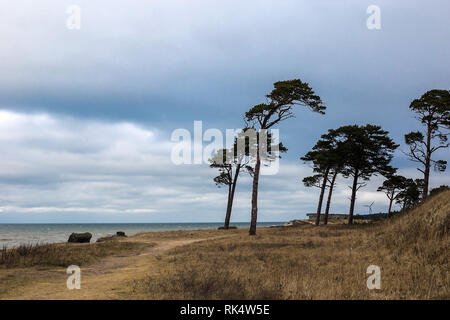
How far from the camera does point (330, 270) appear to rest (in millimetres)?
11875

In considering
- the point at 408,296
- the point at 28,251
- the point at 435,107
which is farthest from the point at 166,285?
the point at 435,107

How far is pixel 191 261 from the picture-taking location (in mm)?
15078

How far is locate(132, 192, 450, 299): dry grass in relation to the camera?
8758 mm

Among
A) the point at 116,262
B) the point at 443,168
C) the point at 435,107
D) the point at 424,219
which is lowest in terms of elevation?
the point at 116,262

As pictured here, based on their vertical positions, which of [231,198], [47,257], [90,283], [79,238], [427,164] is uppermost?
[427,164]

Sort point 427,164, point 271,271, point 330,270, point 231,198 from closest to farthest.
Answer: point 271,271
point 330,270
point 427,164
point 231,198

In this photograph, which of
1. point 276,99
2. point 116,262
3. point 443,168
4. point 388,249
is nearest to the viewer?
point 388,249

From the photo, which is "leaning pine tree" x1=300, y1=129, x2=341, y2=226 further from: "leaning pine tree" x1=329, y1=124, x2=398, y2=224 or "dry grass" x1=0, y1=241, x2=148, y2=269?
"dry grass" x1=0, y1=241, x2=148, y2=269

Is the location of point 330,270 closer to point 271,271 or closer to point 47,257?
point 271,271

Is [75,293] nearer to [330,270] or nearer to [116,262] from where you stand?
[116,262]

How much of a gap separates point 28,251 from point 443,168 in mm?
38183

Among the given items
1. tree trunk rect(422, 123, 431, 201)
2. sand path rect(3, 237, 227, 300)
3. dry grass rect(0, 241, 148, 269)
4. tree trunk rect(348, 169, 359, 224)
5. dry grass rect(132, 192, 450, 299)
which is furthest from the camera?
tree trunk rect(348, 169, 359, 224)

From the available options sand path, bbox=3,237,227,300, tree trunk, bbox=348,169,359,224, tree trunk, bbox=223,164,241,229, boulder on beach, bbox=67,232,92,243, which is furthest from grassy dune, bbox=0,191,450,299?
tree trunk, bbox=223,164,241,229

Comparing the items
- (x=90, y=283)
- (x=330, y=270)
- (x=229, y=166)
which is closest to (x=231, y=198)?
(x=229, y=166)
